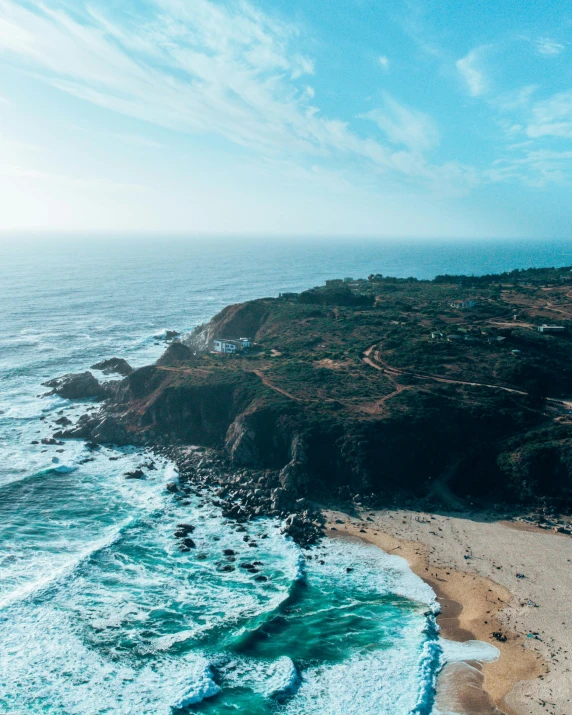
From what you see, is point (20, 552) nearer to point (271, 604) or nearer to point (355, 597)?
point (271, 604)

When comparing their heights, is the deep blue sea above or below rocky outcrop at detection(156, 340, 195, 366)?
below

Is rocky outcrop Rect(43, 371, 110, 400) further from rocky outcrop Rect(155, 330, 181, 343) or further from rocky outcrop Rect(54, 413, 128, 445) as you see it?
rocky outcrop Rect(155, 330, 181, 343)

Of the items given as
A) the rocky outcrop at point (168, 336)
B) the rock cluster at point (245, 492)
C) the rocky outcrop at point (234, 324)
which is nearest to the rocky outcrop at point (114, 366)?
the rocky outcrop at point (234, 324)

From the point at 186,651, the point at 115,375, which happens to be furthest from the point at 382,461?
the point at 115,375

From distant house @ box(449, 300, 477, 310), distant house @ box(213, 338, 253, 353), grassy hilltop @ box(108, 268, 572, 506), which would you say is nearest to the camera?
grassy hilltop @ box(108, 268, 572, 506)

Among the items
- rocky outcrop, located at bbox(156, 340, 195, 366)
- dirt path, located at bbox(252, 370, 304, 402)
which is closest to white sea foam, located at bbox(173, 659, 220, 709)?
dirt path, located at bbox(252, 370, 304, 402)

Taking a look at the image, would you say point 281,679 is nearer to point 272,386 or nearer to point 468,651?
point 468,651
